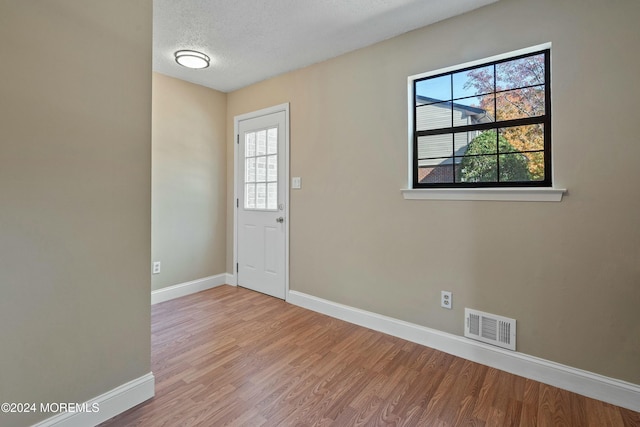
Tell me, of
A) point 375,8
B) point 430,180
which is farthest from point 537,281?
point 375,8

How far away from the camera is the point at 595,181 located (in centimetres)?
174

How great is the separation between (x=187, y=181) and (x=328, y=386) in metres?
2.70

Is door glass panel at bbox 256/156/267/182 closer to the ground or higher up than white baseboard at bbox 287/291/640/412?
higher up

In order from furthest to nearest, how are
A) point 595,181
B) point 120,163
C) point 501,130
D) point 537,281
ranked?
1. point 501,130
2. point 537,281
3. point 595,181
4. point 120,163

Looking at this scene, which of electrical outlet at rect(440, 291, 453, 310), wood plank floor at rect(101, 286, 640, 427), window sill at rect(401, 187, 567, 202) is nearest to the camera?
wood plank floor at rect(101, 286, 640, 427)

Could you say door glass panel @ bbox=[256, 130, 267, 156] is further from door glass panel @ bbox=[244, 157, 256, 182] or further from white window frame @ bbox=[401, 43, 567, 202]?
white window frame @ bbox=[401, 43, 567, 202]

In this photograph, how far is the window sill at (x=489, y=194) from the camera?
1847 mm

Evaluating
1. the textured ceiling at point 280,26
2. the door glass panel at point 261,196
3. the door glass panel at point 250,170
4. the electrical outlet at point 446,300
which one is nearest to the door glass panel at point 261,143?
the door glass panel at point 250,170

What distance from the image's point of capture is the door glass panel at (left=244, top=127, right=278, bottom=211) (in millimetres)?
3402

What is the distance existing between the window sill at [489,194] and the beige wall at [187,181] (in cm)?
242

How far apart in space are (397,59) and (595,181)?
1.60m

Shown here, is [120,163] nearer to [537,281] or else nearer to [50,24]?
[50,24]

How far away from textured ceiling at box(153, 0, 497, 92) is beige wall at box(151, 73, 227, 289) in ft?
1.58

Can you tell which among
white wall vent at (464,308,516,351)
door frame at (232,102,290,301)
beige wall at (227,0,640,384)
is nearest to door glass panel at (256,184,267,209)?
door frame at (232,102,290,301)
